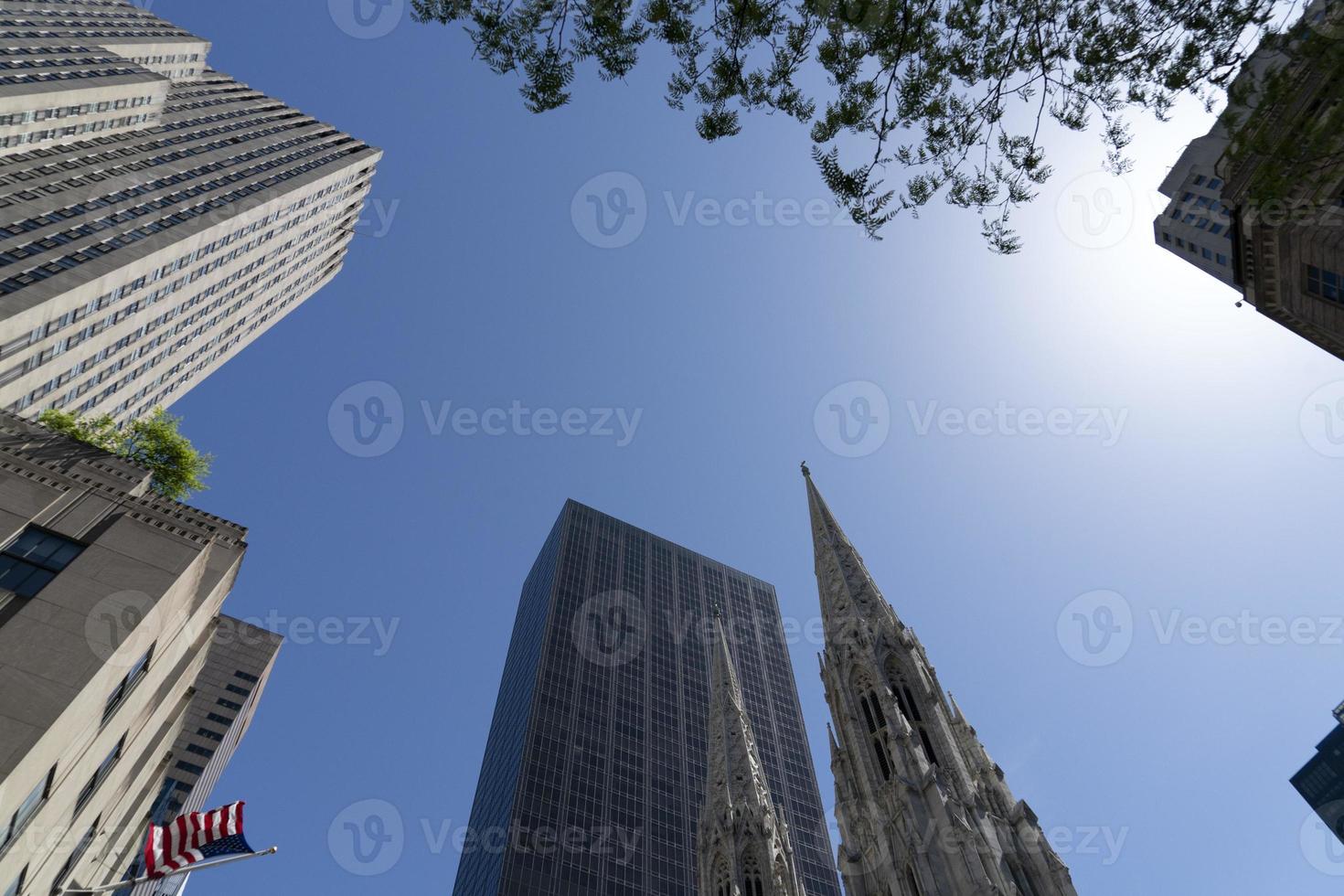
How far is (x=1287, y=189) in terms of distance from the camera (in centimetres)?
1062

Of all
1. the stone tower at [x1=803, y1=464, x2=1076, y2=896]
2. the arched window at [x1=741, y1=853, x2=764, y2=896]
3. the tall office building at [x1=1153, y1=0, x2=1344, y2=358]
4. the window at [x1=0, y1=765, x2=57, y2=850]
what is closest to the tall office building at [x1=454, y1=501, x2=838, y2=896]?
the arched window at [x1=741, y1=853, x2=764, y2=896]

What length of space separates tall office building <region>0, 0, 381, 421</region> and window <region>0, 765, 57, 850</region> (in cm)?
2841

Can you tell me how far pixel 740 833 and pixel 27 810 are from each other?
38.3 meters

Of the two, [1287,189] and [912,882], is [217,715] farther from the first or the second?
[1287,189]

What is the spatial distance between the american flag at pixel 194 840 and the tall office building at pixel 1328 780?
299 feet

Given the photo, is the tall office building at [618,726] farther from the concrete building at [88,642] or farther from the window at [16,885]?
the window at [16,885]

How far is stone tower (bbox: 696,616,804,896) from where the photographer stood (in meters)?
41.9

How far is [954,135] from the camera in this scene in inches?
481

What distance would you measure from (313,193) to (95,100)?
19.7 metres

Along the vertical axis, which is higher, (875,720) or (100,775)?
(875,720)

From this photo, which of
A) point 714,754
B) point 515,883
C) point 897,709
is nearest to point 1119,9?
point 897,709

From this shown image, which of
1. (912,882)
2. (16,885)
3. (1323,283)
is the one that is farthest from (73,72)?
(912,882)

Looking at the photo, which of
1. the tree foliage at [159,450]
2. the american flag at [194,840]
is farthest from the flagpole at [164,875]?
the tree foliage at [159,450]

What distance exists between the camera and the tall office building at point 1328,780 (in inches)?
2884
